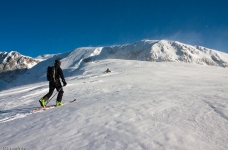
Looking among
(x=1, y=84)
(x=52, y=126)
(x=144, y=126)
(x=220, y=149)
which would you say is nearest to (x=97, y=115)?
(x=52, y=126)

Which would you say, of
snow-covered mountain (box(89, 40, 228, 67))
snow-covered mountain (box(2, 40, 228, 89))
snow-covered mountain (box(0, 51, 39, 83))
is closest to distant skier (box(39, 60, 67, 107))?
snow-covered mountain (box(2, 40, 228, 89))

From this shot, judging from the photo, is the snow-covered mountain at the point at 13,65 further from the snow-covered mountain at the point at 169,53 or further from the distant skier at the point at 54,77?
the distant skier at the point at 54,77

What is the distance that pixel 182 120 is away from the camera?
4098 mm

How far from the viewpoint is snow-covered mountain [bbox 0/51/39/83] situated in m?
162

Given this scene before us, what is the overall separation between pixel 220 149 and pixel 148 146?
1.17 meters

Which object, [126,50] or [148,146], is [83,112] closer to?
[148,146]

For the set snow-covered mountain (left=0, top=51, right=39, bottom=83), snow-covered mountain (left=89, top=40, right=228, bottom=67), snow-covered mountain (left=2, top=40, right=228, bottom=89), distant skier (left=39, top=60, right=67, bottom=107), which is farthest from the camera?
snow-covered mountain (left=0, top=51, right=39, bottom=83)

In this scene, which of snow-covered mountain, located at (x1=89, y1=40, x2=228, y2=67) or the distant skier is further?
snow-covered mountain, located at (x1=89, y1=40, x2=228, y2=67)

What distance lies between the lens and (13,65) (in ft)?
574

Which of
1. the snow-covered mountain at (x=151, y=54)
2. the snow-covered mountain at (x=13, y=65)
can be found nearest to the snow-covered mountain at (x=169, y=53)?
the snow-covered mountain at (x=151, y=54)

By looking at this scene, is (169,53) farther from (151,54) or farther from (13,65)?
(13,65)

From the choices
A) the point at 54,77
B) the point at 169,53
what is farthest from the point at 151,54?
the point at 54,77

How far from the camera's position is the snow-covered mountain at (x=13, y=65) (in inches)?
6383

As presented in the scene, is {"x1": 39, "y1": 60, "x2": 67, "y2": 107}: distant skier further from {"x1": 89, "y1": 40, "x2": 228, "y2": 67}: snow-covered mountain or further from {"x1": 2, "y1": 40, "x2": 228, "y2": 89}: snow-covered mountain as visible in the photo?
{"x1": 89, "y1": 40, "x2": 228, "y2": 67}: snow-covered mountain
